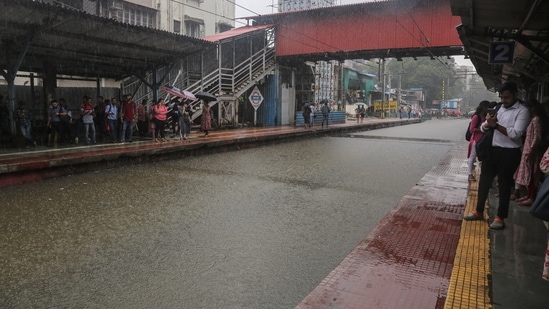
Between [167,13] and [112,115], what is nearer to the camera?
[112,115]

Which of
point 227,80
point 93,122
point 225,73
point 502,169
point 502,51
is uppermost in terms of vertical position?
point 225,73

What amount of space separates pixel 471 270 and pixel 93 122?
1257 cm

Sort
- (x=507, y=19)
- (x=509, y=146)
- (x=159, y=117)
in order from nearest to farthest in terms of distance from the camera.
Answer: (x=509, y=146) < (x=507, y=19) < (x=159, y=117)

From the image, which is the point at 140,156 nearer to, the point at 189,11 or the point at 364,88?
the point at 189,11

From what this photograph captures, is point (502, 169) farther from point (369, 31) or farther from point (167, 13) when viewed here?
point (167, 13)

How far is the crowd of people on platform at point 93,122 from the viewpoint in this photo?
1232 cm

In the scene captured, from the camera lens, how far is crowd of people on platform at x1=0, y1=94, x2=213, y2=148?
12.3 m

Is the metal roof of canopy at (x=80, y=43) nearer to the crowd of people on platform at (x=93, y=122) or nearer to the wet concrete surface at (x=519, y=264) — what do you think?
the crowd of people on platform at (x=93, y=122)

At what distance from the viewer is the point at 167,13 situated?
26.5 metres

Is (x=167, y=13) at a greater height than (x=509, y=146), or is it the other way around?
(x=167, y=13)

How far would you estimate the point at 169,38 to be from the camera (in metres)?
13.8

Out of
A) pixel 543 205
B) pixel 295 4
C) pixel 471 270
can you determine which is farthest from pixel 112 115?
pixel 295 4

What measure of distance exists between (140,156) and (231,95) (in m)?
11.6

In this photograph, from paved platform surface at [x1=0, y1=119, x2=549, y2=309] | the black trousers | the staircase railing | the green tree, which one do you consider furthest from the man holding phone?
the green tree
